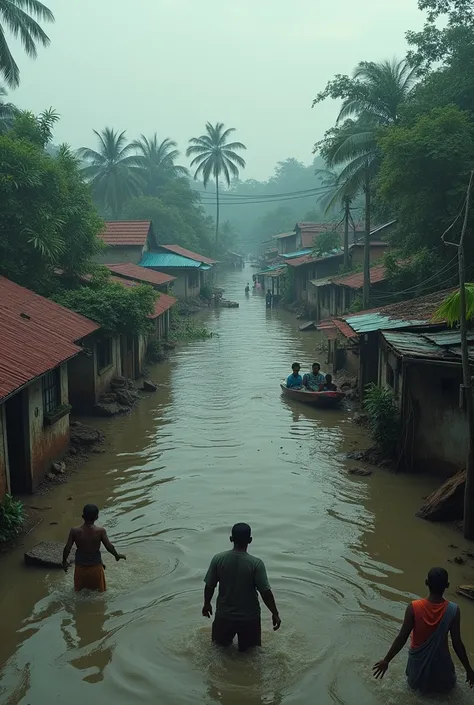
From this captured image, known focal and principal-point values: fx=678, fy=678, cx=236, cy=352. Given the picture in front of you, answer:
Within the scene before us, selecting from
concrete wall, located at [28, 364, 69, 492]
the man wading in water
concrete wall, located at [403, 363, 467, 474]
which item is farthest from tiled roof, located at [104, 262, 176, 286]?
the man wading in water

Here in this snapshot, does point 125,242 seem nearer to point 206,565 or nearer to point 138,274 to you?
point 138,274

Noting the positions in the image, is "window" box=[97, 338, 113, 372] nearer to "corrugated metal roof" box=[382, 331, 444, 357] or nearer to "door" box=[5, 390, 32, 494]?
"door" box=[5, 390, 32, 494]

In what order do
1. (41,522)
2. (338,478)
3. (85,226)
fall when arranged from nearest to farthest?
(41,522)
(338,478)
(85,226)

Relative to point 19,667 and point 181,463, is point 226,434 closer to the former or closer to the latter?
point 181,463

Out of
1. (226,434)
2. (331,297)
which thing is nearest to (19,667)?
(226,434)

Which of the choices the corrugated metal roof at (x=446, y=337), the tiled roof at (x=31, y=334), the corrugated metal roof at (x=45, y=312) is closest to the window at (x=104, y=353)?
the corrugated metal roof at (x=45, y=312)

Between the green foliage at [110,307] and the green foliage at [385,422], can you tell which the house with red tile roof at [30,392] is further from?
the green foliage at [385,422]
